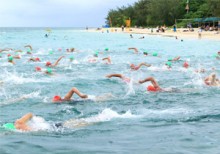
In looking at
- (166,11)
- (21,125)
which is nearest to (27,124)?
(21,125)

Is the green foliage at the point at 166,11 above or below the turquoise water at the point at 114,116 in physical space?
above

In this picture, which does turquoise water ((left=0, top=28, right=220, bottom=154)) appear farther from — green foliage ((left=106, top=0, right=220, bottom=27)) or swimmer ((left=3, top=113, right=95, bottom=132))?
green foliage ((left=106, top=0, right=220, bottom=27))

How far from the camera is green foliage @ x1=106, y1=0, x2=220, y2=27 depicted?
255ft

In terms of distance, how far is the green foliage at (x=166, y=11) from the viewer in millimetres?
77812

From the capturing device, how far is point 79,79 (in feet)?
56.0

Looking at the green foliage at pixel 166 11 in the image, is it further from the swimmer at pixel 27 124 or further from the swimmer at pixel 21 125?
the swimmer at pixel 21 125

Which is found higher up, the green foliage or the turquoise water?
the green foliage

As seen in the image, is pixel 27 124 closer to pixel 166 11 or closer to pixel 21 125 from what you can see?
pixel 21 125

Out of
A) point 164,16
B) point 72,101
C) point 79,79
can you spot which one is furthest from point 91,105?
point 164,16

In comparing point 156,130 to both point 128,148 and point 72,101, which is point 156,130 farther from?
point 72,101

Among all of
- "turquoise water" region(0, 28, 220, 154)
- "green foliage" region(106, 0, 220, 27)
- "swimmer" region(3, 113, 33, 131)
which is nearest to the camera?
"turquoise water" region(0, 28, 220, 154)

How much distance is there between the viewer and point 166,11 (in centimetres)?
9469

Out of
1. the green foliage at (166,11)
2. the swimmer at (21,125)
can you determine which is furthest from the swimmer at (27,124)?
the green foliage at (166,11)

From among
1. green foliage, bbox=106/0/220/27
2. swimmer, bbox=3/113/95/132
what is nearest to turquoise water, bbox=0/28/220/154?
swimmer, bbox=3/113/95/132
